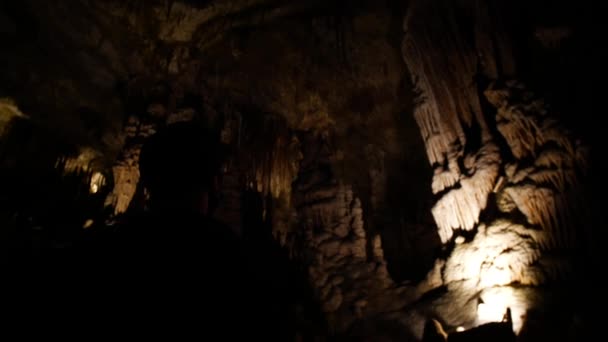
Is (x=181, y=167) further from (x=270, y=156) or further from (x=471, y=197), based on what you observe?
(x=270, y=156)

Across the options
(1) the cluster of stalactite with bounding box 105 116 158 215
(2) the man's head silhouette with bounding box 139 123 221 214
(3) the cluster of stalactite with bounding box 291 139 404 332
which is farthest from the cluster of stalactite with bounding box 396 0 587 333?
(1) the cluster of stalactite with bounding box 105 116 158 215

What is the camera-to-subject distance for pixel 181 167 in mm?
1438

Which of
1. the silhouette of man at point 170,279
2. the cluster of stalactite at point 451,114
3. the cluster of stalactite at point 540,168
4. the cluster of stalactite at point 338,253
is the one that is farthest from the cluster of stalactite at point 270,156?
the silhouette of man at point 170,279

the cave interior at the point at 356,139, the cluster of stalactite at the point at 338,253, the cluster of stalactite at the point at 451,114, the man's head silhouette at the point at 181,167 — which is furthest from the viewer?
the cluster of stalactite at the point at 338,253

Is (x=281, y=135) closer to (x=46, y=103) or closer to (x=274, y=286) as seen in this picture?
(x=46, y=103)

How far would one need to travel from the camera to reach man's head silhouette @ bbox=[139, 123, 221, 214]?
140cm

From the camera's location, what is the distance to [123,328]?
3.43ft

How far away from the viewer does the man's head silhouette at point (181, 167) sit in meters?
1.40

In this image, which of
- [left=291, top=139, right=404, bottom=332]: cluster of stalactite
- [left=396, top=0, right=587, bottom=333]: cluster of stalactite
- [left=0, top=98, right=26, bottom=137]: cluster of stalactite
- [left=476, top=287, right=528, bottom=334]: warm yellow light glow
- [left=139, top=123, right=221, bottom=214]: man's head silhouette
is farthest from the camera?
[left=0, top=98, right=26, bottom=137]: cluster of stalactite

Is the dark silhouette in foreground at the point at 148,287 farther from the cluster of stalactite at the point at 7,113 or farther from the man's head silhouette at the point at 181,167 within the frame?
the cluster of stalactite at the point at 7,113

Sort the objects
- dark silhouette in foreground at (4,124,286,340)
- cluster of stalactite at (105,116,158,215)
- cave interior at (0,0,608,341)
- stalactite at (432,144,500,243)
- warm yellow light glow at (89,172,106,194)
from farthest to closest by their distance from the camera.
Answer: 1. warm yellow light glow at (89,172,106,194)
2. cluster of stalactite at (105,116,158,215)
3. stalactite at (432,144,500,243)
4. cave interior at (0,0,608,341)
5. dark silhouette in foreground at (4,124,286,340)

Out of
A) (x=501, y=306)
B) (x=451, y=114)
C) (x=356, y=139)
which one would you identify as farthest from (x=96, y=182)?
(x=501, y=306)

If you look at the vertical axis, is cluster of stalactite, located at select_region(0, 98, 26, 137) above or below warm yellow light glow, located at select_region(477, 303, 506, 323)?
above

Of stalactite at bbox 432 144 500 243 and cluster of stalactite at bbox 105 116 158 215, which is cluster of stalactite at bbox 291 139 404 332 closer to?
stalactite at bbox 432 144 500 243
